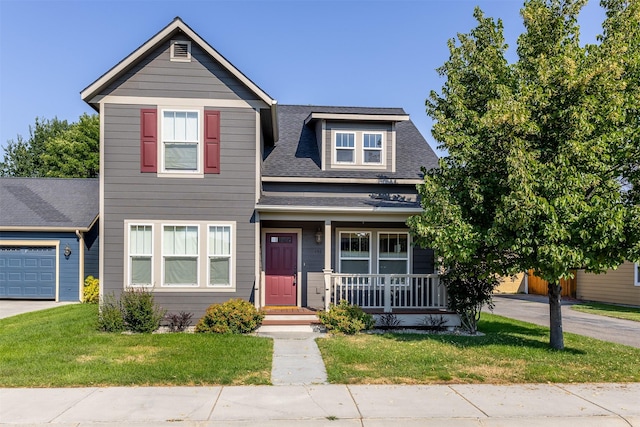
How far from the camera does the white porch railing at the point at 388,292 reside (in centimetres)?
1231

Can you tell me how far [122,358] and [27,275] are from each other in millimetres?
12231

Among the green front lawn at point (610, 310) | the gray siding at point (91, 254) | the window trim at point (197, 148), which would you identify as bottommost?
the green front lawn at point (610, 310)

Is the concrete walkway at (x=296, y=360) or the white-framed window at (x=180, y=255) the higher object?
the white-framed window at (x=180, y=255)

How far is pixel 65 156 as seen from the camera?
117 ft

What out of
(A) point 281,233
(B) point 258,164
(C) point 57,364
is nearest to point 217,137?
(B) point 258,164

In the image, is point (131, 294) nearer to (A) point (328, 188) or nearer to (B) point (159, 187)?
(B) point (159, 187)

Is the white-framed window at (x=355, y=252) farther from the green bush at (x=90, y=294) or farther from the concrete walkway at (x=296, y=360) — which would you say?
the green bush at (x=90, y=294)

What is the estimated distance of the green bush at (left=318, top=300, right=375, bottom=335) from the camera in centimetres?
1149

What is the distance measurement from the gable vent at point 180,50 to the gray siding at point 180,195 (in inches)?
59.3

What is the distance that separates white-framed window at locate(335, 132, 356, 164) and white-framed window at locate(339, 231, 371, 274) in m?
2.27

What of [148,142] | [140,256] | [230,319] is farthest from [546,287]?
[148,142]

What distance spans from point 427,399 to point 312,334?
5267 mm

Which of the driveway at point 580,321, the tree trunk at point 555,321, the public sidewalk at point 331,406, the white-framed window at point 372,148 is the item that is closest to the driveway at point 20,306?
the public sidewalk at point 331,406

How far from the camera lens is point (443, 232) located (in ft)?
31.4
